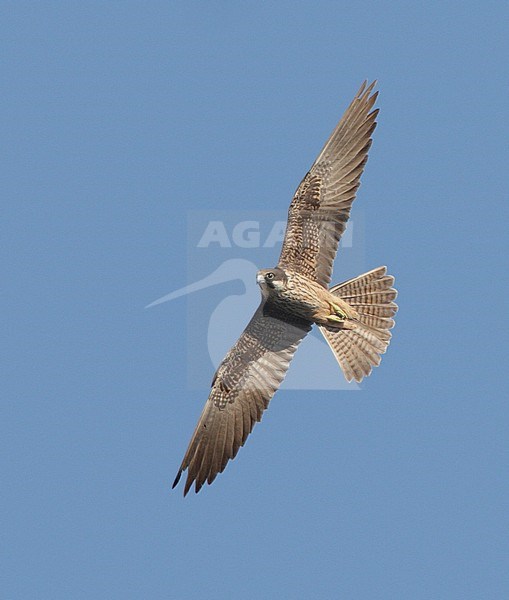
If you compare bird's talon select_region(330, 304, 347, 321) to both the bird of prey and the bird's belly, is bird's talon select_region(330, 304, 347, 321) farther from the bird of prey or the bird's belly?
the bird's belly

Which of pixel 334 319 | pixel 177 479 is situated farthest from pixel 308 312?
pixel 177 479

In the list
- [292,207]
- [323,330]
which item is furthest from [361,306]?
[292,207]

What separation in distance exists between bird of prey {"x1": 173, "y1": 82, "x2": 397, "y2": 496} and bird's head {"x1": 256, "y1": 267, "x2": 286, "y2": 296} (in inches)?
0.7

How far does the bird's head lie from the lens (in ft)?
43.3

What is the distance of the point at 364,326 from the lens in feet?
46.8

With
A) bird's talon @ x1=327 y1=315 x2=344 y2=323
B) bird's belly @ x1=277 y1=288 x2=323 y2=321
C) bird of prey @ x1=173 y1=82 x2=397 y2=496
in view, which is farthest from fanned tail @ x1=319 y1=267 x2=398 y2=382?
bird's belly @ x1=277 y1=288 x2=323 y2=321

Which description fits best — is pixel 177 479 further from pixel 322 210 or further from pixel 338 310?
pixel 322 210

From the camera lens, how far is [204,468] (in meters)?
13.6

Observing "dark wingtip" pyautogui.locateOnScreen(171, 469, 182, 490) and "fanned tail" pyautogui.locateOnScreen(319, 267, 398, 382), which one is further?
"fanned tail" pyautogui.locateOnScreen(319, 267, 398, 382)

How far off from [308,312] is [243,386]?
1185 millimetres

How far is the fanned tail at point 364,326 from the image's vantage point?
46.4ft

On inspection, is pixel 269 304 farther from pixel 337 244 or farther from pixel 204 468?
pixel 204 468

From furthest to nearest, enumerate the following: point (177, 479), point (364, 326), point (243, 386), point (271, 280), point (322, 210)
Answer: point (364, 326) → point (243, 386) → point (322, 210) → point (177, 479) → point (271, 280)

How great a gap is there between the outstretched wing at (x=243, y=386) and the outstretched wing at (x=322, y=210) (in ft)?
2.18
